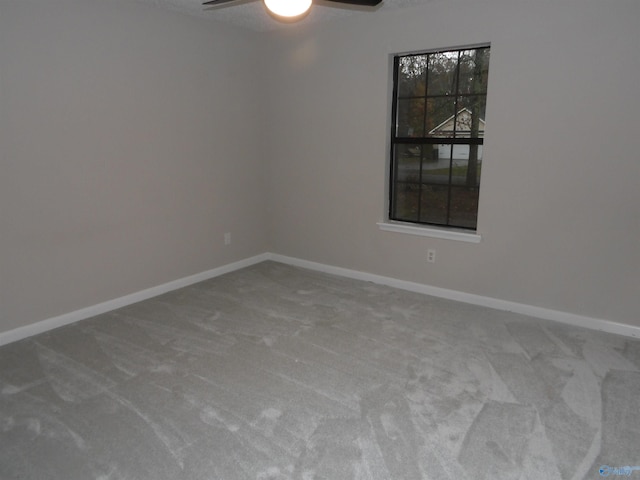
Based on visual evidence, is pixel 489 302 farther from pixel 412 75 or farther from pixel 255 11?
pixel 255 11

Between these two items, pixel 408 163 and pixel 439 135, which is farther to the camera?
pixel 408 163

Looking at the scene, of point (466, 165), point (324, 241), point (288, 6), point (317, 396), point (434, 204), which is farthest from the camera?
point (324, 241)

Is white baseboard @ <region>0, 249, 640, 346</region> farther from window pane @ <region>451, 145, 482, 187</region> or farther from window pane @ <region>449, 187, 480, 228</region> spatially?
window pane @ <region>451, 145, 482, 187</region>

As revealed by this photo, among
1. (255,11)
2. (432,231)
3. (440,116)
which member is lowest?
(432,231)

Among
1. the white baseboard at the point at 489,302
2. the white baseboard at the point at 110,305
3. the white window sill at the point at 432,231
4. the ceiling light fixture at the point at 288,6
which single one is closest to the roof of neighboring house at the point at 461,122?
the white window sill at the point at 432,231

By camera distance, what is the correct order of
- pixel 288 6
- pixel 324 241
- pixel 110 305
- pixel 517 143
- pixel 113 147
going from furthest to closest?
pixel 324 241, pixel 110 305, pixel 113 147, pixel 517 143, pixel 288 6

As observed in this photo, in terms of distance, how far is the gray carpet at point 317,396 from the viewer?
1.82m

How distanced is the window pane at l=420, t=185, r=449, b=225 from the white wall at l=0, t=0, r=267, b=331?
1846 millimetres

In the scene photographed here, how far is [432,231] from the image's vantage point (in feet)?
12.0

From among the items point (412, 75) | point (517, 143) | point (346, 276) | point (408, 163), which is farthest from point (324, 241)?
point (517, 143)

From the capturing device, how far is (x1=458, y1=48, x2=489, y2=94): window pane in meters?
3.28

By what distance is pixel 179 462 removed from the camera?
5.98 ft

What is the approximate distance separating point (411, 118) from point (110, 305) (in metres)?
2.94

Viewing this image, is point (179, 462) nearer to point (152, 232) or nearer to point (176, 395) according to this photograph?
point (176, 395)
